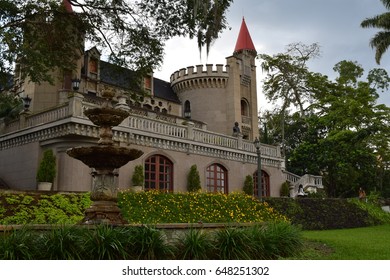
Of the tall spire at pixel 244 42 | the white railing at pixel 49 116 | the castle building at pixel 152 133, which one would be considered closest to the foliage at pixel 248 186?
the castle building at pixel 152 133

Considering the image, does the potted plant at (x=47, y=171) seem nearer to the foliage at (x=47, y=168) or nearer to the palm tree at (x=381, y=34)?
the foliage at (x=47, y=168)

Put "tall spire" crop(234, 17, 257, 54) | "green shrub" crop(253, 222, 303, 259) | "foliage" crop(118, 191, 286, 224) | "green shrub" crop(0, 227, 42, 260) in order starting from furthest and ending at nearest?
1. "tall spire" crop(234, 17, 257, 54)
2. "foliage" crop(118, 191, 286, 224)
3. "green shrub" crop(253, 222, 303, 259)
4. "green shrub" crop(0, 227, 42, 260)

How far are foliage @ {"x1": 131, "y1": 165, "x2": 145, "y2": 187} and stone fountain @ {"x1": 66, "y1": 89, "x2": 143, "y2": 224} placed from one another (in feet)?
39.6

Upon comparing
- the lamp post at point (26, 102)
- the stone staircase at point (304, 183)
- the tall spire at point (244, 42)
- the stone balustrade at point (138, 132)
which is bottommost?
the stone staircase at point (304, 183)

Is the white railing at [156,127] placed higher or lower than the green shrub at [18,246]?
higher

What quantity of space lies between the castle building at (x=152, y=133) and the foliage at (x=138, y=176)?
429 millimetres

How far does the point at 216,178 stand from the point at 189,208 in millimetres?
11449

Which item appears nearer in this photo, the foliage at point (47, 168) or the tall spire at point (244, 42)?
the foliage at point (47, 168)

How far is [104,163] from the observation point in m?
10.9

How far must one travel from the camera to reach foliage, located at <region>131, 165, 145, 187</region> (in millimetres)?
23172

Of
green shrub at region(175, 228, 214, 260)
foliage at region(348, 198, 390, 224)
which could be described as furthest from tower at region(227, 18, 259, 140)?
green shrub at region(175, 228, 214, 260)

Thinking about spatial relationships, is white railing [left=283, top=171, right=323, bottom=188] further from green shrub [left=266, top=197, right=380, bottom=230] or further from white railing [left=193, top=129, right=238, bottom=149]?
green shrub [left=266, top=197, right=380, bottom=230]

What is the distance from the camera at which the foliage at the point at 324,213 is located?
22391mm
